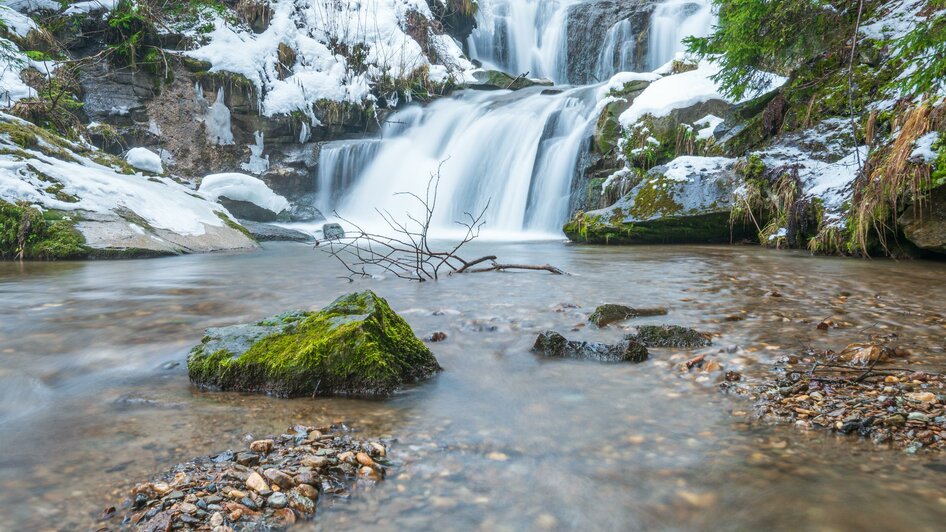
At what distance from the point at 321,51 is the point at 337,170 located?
465cm

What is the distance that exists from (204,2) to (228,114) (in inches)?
142

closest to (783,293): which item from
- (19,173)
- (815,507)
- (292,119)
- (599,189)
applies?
(815,507)

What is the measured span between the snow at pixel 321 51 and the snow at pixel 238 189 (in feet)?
13.4

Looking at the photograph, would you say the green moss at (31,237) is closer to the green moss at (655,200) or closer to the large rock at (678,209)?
the large rock at (678,209)

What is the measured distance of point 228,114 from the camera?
55.8ft

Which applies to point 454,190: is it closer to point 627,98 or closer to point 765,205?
point 627,98

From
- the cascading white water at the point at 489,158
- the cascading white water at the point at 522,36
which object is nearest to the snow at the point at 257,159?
the cascading white water at the point at 489,158

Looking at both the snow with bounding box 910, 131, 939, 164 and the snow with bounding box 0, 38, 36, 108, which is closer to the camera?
the snow with bounding box 910, 131, 939, 164

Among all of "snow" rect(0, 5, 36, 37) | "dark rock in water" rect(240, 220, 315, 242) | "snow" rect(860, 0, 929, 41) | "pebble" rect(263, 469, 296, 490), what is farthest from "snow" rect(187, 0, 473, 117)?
"pebble" rect(263, 469, 296, 490)

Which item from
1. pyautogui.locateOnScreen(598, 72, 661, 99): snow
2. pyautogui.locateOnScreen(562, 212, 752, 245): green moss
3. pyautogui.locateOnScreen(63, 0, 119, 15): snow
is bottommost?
pyautogui.locateOnScreen(562, 212, 752, 245): green moss

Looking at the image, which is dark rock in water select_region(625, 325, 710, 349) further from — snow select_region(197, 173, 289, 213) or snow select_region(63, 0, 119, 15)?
snow select_region(63, 0, 119, 15)

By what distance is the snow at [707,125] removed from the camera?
10.5m

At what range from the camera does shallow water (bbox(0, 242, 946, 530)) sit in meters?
1.59

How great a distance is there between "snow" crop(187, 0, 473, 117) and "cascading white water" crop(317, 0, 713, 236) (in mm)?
1689
